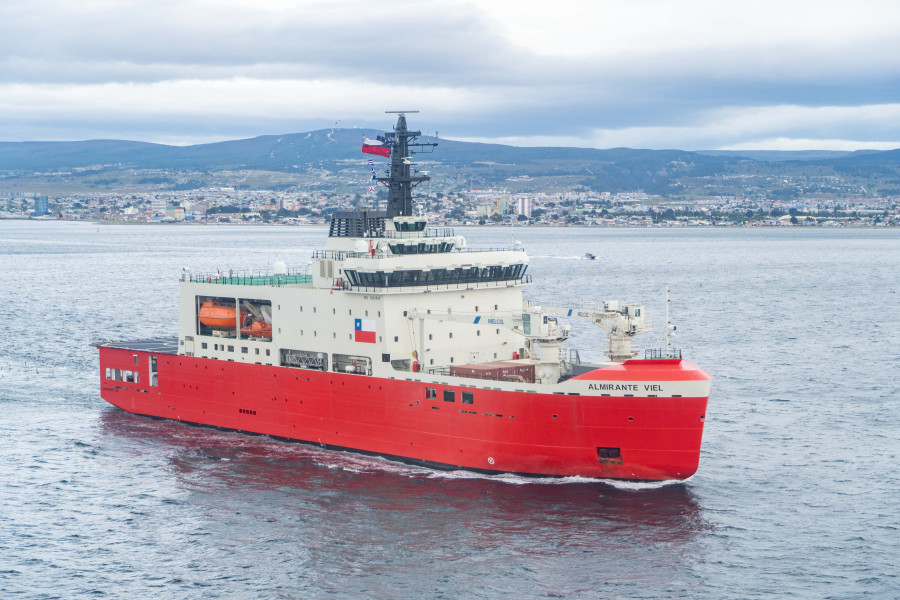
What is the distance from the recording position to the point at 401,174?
3684 centimetres

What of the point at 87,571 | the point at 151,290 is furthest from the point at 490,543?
the point at 151,290

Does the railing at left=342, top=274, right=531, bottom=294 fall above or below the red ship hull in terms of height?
above

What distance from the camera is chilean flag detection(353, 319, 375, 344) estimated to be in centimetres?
3347

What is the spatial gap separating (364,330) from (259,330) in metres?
6.15

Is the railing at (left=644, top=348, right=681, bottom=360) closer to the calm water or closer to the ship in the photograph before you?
the ship

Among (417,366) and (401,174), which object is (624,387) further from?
(401,174)

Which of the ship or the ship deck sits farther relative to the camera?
the ship deck

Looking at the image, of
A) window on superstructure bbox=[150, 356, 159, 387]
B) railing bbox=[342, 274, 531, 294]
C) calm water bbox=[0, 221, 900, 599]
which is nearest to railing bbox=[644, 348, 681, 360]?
calm water bbox=[0, 221, 900, 599]

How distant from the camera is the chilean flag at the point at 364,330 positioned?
3347 centimetres

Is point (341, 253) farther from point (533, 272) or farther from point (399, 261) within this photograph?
point (533, 272)

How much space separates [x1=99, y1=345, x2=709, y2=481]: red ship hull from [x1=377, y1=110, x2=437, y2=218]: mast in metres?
6.91

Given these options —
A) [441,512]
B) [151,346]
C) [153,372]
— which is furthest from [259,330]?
[441,512]

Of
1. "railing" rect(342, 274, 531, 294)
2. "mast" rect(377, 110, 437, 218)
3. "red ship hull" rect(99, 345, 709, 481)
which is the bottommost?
"red ship hull" rect(99, 345, 709, 481)

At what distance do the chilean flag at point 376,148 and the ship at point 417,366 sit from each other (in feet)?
0.33
